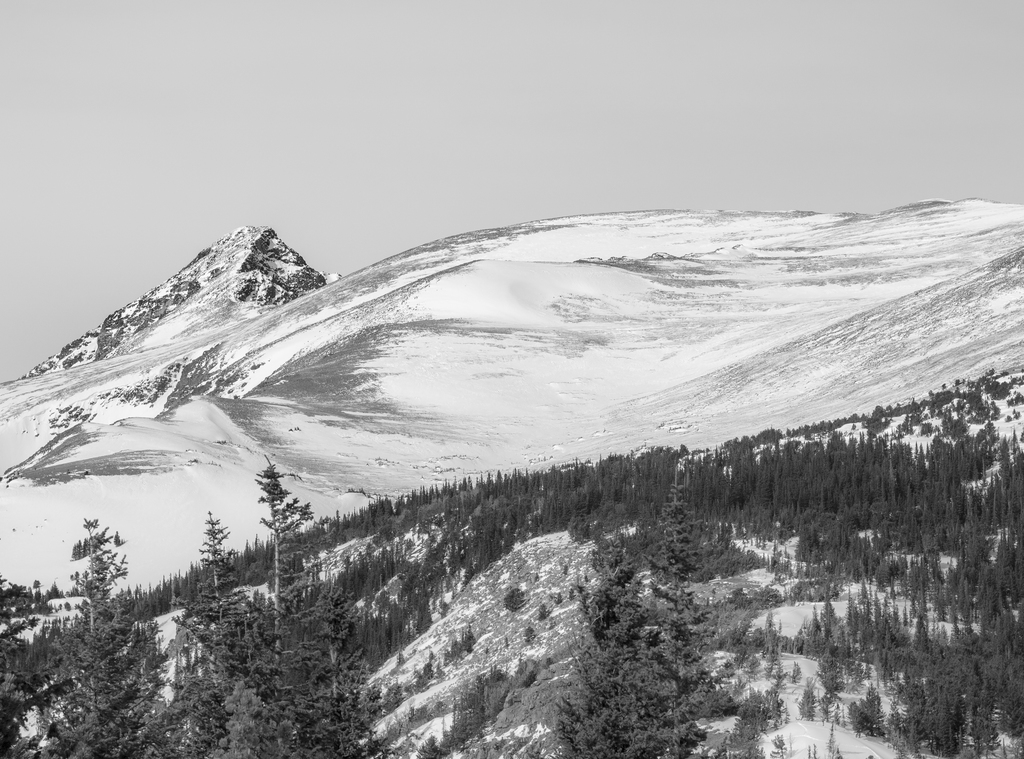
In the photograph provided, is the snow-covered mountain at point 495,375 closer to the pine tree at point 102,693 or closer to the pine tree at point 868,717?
the pine tree at point 102,693

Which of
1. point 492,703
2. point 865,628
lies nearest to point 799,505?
point 865,628

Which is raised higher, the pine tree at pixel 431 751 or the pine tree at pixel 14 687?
the pine tree at pixel 14 687

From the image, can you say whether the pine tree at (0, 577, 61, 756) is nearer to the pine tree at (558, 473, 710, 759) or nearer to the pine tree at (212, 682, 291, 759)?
the pine tree at (212, 682, 291, 759)

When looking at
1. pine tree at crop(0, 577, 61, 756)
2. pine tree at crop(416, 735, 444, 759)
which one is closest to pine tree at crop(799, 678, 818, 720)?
pine tree at crop(416, 735, 444, 759)

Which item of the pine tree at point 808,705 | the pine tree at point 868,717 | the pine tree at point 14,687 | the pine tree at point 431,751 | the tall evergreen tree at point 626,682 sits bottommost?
the pine tree at point 431,751

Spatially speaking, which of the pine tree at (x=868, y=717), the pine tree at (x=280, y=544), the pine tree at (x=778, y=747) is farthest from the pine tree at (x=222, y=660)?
the pine tree at (x=868, y=717)

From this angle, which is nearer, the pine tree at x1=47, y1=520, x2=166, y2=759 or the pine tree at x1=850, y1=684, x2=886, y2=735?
the pine tree at x1=47, y1=520, x2=166, y2=759

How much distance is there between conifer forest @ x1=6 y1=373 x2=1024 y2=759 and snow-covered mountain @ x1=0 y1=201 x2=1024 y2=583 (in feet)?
45.4

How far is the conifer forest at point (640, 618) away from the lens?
72.4 feet

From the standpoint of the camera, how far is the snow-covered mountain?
70250mm

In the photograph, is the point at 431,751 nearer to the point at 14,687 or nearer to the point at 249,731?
the point at 249,731

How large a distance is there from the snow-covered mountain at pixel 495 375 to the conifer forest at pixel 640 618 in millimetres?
13850

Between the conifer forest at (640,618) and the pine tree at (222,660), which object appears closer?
the pine tree at (222,660)

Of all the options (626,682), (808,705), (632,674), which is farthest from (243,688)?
(808,705)
